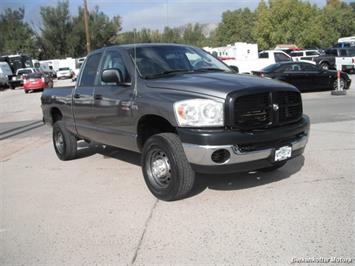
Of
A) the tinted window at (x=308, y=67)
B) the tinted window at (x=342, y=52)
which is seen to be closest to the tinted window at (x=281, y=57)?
the tinted window at (x=342, y=52)

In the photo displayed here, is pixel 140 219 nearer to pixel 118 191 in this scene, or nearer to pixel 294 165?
pixel 118 191

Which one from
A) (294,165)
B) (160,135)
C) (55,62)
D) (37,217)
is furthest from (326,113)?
(55,62)

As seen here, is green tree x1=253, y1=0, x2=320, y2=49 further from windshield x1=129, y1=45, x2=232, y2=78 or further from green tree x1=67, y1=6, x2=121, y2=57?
windshield x1=129, y1=45, x2=232, y2=78

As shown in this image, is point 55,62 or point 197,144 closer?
point 197,144

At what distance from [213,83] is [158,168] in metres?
1.20

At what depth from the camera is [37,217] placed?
5.34 m

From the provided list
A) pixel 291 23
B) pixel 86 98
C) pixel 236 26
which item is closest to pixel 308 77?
pixel 86 98

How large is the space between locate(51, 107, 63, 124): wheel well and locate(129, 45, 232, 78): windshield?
2711 mm

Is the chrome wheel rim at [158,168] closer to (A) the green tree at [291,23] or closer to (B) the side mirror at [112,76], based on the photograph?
(B) the side mirror at [112,76]

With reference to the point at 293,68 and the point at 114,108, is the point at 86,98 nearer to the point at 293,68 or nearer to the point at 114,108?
the point at 114,108

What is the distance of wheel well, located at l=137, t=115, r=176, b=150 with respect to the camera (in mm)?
5660

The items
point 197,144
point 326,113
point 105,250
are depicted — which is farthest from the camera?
point 326,113

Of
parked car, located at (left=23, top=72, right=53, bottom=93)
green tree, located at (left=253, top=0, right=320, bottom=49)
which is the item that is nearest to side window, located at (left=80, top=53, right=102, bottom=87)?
parked car, located at (left=23, top=72, right=53, bottom=93)

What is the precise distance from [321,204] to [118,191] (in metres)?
2.53
